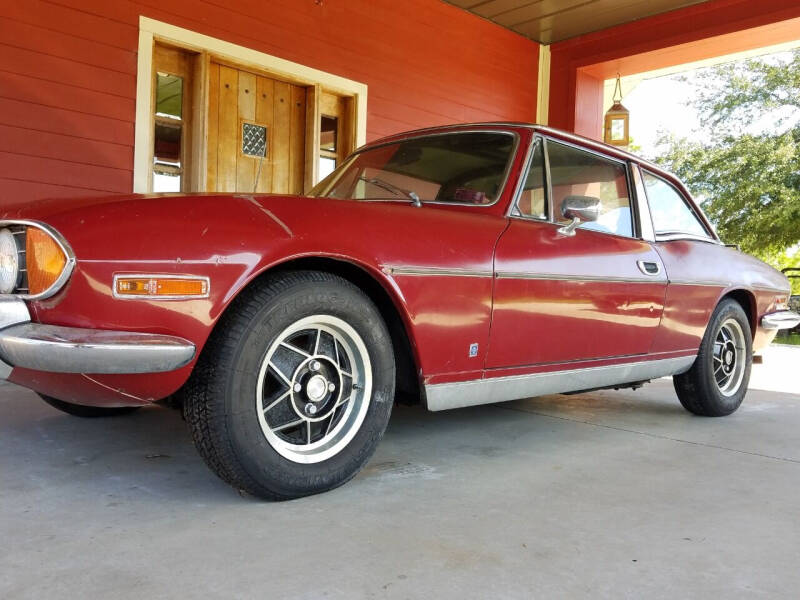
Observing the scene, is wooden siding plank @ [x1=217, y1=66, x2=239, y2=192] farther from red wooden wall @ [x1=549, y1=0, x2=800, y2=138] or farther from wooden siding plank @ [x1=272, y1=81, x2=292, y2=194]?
red wooden wall @ [x1=549, y1=0, x2=800, y2=138]

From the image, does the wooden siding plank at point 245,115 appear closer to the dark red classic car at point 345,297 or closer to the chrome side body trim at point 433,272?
the dark red classic car at point 345,297

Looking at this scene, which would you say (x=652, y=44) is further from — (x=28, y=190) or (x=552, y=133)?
(x=28, y=190)

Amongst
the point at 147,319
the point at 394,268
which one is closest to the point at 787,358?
the point at 394,268

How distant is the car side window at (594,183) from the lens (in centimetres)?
320

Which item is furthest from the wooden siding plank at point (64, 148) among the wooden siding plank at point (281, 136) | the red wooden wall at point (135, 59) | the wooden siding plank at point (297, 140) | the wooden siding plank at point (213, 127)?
the wooden siding plank at point (297, 140)

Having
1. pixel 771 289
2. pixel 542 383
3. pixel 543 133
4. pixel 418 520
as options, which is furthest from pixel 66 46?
pixel 771 289

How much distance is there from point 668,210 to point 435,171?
1.57 metres

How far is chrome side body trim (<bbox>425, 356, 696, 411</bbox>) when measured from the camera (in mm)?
2559

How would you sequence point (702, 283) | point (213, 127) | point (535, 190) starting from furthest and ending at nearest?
point (213, 127) < point (702, 283) < point (535, 190)

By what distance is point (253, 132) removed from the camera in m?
6.25

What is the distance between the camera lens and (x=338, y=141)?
691 centimetres

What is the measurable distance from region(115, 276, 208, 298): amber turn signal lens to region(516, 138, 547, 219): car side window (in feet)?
4.88

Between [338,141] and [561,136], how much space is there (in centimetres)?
398

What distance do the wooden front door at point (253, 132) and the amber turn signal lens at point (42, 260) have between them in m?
3.88
